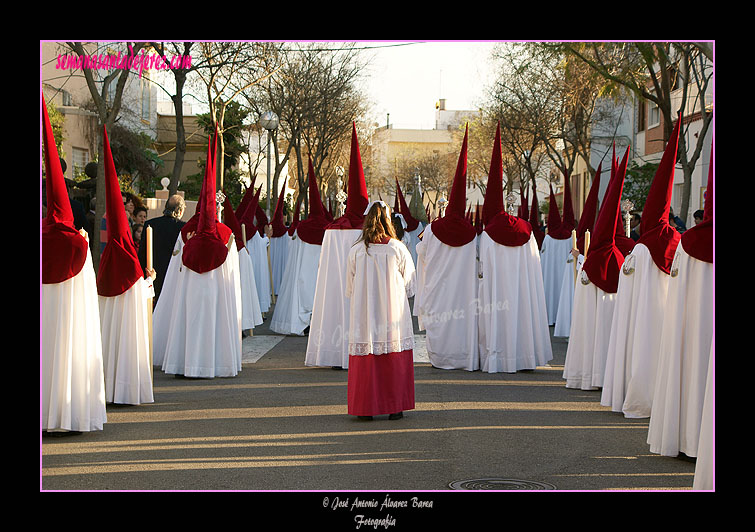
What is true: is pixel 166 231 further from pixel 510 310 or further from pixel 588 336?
pixel 588 336

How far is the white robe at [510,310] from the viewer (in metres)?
12.1

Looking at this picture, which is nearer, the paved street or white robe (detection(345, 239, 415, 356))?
the paved street

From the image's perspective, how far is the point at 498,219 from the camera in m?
12.3

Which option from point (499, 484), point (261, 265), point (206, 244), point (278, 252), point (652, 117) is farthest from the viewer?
point (652, 117)

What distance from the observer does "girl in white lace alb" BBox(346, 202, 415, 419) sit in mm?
8703

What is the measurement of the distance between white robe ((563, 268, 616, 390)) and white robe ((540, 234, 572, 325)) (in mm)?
7702

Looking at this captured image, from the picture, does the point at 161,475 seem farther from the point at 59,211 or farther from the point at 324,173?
the point at 324,173

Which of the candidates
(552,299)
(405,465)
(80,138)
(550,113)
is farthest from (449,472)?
(550,113)

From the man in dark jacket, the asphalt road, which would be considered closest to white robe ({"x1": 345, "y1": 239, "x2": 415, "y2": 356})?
the asphalt road

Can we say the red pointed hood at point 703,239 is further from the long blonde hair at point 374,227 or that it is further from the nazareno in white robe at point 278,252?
the nazareno in white robe at point 278,252

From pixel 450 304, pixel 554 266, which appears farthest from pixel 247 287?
pixel 554 266

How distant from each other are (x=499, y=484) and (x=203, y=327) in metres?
5.73

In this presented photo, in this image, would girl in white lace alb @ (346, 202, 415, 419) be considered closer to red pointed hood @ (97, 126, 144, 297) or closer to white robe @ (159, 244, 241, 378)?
red pointed hood @ (97, 126, 144, 297)

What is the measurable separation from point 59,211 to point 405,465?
11.5 feet
